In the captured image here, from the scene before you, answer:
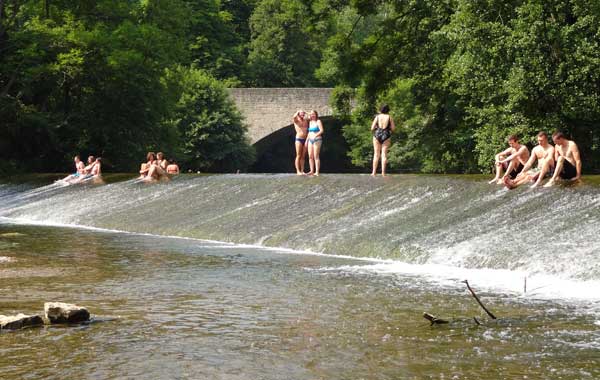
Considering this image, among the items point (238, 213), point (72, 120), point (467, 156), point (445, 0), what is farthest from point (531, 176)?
point (72, 120)

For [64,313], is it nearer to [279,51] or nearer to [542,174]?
[542,174]

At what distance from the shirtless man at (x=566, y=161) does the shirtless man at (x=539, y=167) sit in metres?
0.22

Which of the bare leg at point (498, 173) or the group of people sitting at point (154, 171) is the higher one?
the bare leg at point (498, 173)

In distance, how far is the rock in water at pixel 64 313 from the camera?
7.75 meters

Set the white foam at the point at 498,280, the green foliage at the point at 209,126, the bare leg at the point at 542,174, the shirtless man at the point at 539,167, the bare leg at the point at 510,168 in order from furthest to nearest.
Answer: the green foliage at the point at 209,126
the bare leg at the point at 510,168
the shirtless man at the point at 539,167
the bare leg at the point at 542,174
the white foam at the point at 498,280

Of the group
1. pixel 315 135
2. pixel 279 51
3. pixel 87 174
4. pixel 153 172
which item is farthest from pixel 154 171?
pixel 279 51

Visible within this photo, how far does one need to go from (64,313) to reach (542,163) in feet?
31.4

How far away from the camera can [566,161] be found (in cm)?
1502

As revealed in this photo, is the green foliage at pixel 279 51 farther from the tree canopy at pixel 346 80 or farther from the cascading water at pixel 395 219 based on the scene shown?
the cascading water at pixel 395 219

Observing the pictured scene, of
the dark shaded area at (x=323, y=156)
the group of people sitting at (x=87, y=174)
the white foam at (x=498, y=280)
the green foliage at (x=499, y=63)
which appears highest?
the green foliage at (x=499, y=63)

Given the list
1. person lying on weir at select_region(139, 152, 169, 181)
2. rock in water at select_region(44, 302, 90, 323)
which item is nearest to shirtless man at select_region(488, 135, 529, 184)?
rock in water at select_region(44, 302, 90, 323)

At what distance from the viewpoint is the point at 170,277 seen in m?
10.8

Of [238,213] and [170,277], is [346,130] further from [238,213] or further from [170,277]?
[170,277]

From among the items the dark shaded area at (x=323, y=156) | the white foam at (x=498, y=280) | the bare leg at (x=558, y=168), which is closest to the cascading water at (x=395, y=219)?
the white foam at (x=498, y=280)
